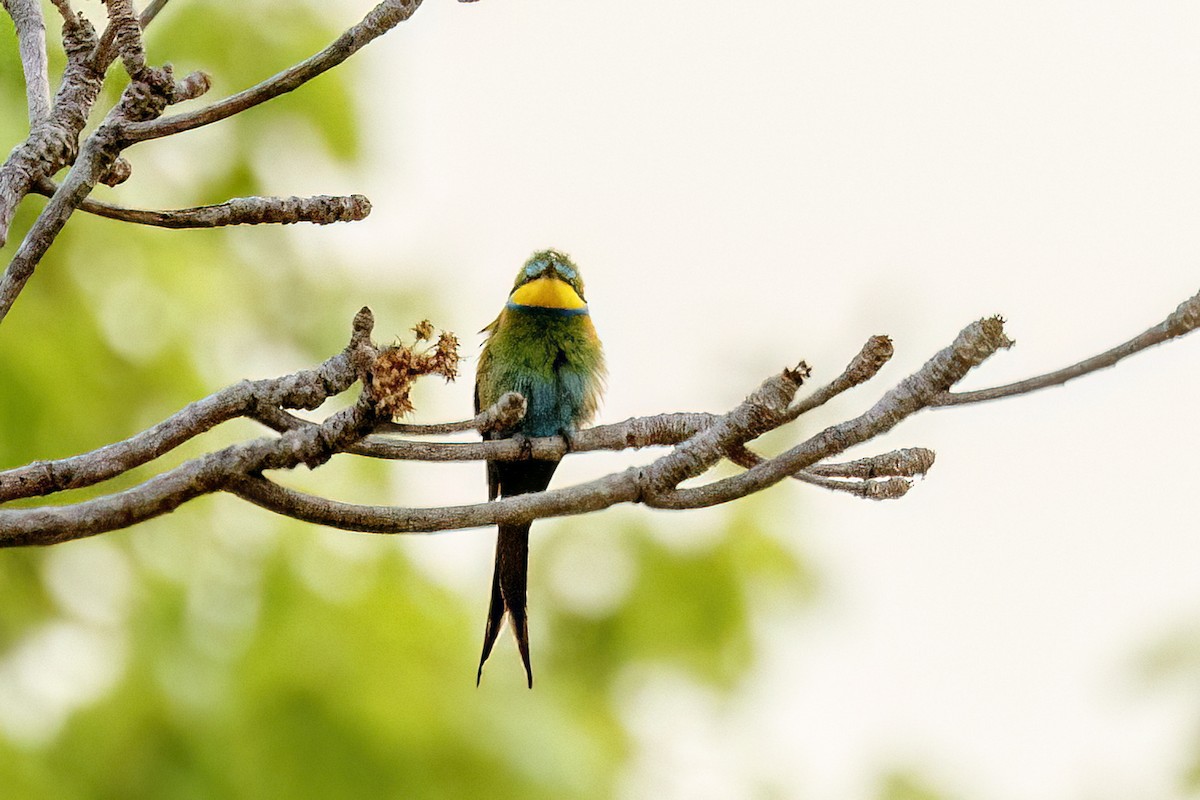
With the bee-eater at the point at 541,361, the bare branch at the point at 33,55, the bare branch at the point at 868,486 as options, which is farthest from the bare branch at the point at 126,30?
the bee-eater at the point at 541,361

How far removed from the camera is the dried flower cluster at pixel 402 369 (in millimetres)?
1514

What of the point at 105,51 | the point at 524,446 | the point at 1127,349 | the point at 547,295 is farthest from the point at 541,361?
the point at 1127,349

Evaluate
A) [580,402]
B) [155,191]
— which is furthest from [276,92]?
[155,191]

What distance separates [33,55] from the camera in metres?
1.83

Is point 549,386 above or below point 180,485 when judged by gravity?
above

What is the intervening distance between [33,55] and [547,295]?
1.78 m

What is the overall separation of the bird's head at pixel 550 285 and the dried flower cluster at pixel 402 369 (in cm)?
191

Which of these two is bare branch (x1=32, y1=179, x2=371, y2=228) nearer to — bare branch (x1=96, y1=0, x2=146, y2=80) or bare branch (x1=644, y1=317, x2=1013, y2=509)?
bare branch (x1=96, y1=0, x2=146, y2=80)

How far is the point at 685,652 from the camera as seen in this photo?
6172 mm

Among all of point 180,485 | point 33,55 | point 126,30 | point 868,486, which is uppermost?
point 33,55

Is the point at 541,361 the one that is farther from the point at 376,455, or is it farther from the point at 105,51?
the point at 105,51

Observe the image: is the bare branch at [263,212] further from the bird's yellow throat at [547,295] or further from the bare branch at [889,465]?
the bird's yellow throat at [547,295]

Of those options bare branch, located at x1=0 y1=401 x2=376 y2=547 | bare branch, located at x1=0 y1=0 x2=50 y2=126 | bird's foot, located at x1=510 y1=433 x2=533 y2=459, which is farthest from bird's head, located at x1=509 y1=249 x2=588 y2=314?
bare branch, located at x1=0 y1=401 x2=376 y2=547

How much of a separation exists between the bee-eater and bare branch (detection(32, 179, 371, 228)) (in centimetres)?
160
